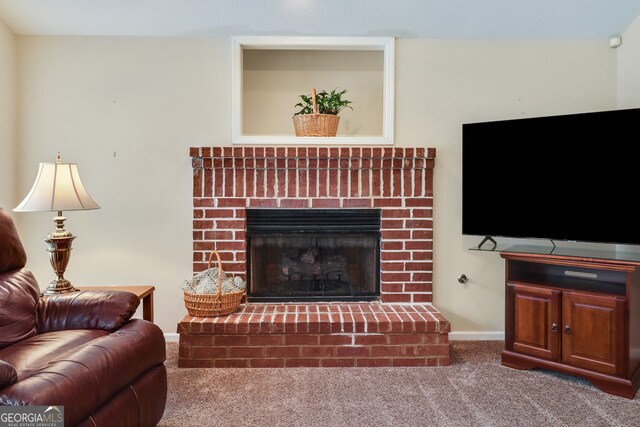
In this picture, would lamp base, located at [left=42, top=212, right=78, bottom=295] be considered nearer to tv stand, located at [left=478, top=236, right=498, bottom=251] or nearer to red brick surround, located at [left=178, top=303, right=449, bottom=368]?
red brick surround, located at [left=178, top=303, right=449, bottom=368]

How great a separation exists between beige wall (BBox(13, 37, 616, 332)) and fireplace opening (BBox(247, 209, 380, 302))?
1.58ft

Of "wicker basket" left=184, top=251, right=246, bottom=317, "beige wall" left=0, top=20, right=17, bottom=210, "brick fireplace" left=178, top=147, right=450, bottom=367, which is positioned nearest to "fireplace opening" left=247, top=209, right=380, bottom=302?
"brick fireplace" left=178, top=147, right=450, bottom=367

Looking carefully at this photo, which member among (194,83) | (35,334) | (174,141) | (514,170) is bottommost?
(35,334)

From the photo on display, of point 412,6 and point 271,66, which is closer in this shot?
point 412,6

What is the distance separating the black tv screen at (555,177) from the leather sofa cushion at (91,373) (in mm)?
2143

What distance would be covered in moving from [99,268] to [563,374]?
3192 millimetres

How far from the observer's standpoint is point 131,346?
1.76 m

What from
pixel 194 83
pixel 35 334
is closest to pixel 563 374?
pixel 35 334

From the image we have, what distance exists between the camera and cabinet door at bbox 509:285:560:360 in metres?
2.46

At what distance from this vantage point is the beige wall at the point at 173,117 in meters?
3.00

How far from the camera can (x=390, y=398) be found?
2221mm

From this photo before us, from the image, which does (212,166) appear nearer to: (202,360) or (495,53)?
(202,360)

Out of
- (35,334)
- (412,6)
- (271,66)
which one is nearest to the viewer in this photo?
(35,334)

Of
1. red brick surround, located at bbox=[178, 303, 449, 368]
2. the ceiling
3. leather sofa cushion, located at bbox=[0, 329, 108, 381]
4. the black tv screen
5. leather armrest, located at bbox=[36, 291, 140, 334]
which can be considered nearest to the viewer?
leather sofa cushion, located at bbox=[0, 329, 108, 381]
